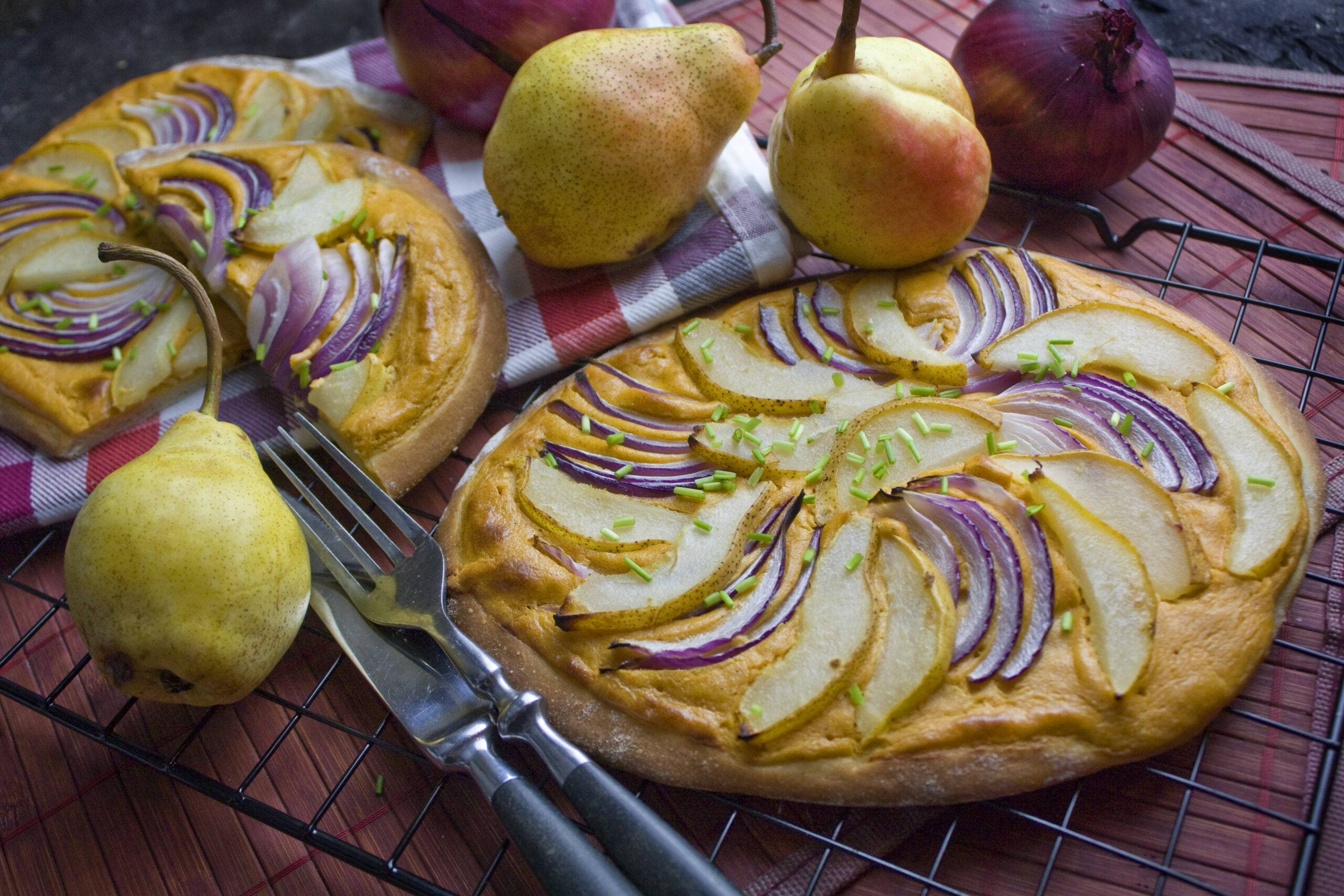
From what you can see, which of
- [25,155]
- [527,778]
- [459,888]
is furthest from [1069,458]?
[25,155]

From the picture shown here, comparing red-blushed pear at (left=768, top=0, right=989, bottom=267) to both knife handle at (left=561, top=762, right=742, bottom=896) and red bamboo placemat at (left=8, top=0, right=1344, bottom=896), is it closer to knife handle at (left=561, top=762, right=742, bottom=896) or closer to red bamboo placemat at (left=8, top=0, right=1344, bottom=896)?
red bamboo placemat at (left=8, top=0, right=1344, bottom=896)

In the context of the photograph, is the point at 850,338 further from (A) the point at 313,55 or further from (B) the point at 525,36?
(A) the point at 313,55

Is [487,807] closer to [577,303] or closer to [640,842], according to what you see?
[640,842]

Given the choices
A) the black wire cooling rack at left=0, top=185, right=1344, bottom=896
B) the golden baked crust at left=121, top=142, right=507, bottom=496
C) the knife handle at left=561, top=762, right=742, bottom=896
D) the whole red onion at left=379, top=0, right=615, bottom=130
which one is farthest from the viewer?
the whole red onion at left=379, top=0, right=615, bottom=130

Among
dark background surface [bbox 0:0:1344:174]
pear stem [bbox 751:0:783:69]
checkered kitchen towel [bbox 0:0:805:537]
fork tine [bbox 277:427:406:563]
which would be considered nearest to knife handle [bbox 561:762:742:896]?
fork tine [bbox 277:427:406:563]

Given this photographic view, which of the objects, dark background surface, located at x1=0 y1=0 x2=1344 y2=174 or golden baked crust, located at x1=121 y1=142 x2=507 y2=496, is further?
dark background surface, located at x1=0 y1=0 x2=1344 y2=174

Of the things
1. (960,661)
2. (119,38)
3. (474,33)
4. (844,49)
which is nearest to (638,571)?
(960,661)
